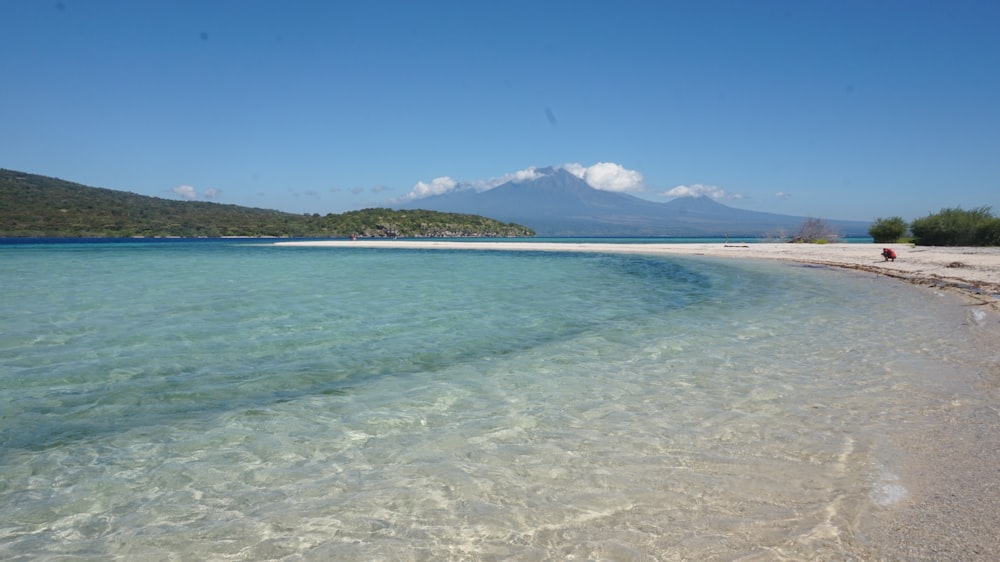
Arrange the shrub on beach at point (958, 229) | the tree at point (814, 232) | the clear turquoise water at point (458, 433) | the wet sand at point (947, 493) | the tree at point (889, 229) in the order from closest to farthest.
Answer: the wet sand at point (947, 493) → the clear turquoise water at point (458, 433) → the shrub on beach at point (958, 229) → the tree at point (889, 229) → the tree at point (814, 232)

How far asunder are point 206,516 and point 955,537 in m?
4.59

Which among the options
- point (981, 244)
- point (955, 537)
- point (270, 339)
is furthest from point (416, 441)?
point (981, 244)

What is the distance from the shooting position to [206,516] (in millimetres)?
3682

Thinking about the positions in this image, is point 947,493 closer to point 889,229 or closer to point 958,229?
point 958,229

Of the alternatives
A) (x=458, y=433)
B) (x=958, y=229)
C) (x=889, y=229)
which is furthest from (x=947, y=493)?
(x=889, y=229)

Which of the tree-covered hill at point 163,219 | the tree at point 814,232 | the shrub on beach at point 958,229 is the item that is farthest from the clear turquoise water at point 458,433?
the tree-covered hill at point 163,219

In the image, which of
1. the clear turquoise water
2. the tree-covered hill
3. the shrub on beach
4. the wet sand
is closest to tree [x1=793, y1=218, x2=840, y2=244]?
the shrub on beach

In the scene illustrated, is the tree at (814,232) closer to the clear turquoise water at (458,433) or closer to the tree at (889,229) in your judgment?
the tree at (889,229)

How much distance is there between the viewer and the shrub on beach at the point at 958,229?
37.7 metres

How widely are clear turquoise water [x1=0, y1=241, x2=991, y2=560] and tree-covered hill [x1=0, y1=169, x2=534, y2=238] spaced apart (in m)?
112

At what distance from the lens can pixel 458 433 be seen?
5.29m

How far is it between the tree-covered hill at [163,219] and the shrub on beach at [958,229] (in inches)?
3918

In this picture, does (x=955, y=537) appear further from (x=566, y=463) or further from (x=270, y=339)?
(x=270, y=339)

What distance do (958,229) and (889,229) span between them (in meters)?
13.3
